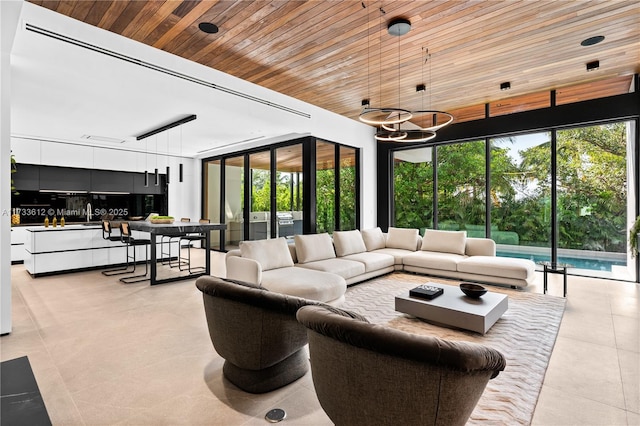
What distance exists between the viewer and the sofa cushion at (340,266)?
453cm

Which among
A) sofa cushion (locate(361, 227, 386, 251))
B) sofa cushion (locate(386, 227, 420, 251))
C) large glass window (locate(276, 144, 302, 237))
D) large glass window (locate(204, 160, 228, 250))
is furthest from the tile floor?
large glass window (locate(204, 160, 228, 250))

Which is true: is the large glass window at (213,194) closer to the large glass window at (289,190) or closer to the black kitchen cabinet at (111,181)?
the black kitchen cabinet at (111,181)

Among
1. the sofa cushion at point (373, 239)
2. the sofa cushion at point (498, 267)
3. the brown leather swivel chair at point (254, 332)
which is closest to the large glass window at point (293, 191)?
the sofa cushion at point (373, 239)

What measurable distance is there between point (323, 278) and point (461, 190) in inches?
176

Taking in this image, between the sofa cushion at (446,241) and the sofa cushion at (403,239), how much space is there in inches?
7.3

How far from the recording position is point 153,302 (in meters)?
4.24

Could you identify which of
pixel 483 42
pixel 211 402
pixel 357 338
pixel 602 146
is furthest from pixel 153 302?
pixel 602 146

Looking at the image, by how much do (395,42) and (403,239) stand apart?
143 inches

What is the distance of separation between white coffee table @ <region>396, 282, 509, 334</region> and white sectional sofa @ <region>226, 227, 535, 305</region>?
82 centimetres

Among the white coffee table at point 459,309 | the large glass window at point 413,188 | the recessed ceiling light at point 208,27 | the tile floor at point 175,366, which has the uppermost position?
the recessed ceiling light at point 208,27

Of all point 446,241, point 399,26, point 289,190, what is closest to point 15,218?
point 289,190

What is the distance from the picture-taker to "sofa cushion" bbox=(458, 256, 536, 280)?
15.2 feet

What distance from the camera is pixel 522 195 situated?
6262 mm

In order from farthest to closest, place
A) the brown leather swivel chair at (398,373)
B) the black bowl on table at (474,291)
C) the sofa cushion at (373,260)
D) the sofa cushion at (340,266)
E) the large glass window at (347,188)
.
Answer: the large glass window at (347,188) < the sofa cushion at (373,260) < the sofa cushion at (340,266) < the black bowl on table at (474,291) < the brown leather swivel chair at (398,373)
